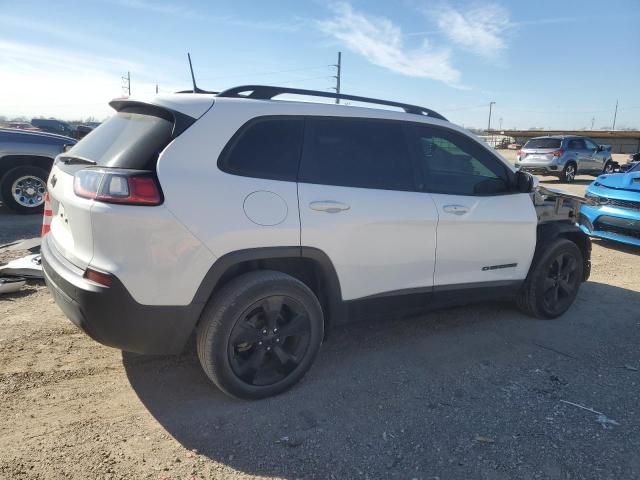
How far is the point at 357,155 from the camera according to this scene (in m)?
3.19

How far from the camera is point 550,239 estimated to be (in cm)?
429

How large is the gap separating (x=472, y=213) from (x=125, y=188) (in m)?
2.49

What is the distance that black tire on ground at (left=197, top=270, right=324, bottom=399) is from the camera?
266cm

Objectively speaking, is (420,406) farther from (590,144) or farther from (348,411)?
(590,144)

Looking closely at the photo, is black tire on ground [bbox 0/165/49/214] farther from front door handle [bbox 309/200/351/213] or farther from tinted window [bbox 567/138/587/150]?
tinted window [bbox 567/138/587/150]

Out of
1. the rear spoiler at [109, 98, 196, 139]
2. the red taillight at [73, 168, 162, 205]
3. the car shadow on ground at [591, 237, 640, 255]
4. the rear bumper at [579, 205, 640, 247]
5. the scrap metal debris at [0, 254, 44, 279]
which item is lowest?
the car shadow on ground at [591, 237, 640, 255]

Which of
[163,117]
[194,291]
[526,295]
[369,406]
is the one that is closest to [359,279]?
[369,406]

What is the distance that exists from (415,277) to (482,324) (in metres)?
1.25

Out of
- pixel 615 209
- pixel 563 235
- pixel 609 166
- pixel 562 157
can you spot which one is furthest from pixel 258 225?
pixel 609 166

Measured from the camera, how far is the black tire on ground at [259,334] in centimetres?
266

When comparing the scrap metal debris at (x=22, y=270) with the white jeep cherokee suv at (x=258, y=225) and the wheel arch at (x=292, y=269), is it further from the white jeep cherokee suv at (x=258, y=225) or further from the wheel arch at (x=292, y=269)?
the wheel arch at (x=292, y=269)

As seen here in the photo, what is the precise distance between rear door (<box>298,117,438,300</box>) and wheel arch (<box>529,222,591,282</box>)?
4.78ft

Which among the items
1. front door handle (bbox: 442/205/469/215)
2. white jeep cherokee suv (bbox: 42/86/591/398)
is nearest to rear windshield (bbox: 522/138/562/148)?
white jeep cherokee suv (bbox: 42/86/591/398)

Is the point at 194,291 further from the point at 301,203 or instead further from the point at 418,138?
the point at 418,138
